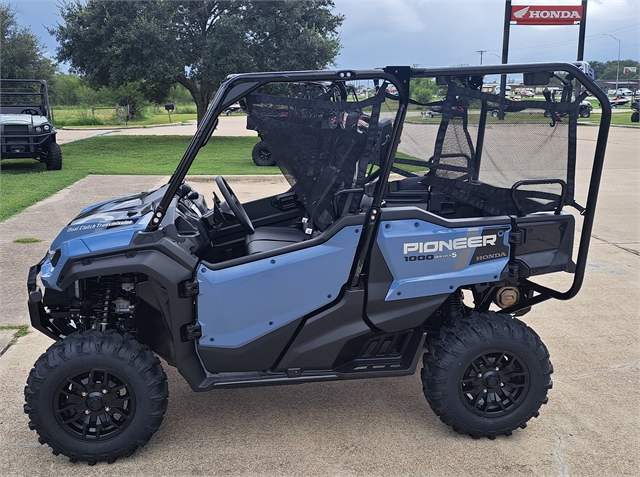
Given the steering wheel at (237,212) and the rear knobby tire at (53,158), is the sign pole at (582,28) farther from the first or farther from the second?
the steering wheel at (237,212)

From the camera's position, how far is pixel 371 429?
11.6ft

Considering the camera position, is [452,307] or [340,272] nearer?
[340,272]

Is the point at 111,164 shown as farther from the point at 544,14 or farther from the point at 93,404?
the point at 544,14

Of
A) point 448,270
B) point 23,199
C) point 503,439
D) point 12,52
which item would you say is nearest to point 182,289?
point 448,270

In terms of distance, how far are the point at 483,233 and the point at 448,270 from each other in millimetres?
263

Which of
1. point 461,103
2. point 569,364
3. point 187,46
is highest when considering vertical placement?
point 187,46

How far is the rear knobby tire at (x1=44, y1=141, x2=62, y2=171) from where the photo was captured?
45.2 feet

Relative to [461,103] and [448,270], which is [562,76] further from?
[448,270]

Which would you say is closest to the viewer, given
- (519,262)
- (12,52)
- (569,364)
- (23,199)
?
(519,262)

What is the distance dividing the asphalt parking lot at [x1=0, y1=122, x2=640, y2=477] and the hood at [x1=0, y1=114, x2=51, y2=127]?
9.49m

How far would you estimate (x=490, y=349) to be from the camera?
11.0ft

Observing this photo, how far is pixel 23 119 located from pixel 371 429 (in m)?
12.5

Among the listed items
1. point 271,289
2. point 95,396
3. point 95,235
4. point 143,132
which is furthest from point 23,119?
point 143,132

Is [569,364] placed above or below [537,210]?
below
